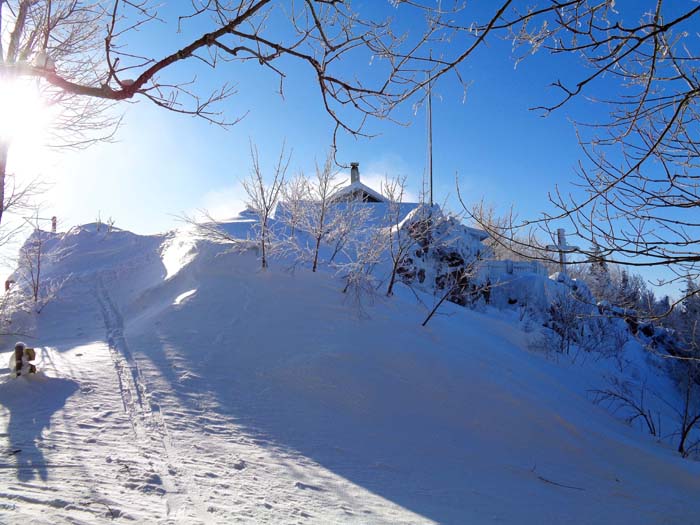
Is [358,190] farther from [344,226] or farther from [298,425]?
[298,425]

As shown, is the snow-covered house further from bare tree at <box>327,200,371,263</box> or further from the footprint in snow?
the footprint in snow

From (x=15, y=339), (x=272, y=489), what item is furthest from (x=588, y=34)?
(x=15, y=339)

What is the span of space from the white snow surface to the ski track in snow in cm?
2

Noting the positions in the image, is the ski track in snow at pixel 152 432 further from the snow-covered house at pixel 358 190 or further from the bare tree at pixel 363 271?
the snow-covered house at pixel 358 190

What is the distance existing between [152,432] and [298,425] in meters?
1.62

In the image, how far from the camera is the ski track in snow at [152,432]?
3.21 m

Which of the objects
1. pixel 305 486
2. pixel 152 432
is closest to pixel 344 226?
pixel 152 432

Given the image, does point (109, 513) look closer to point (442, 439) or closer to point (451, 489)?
point (451, 489)

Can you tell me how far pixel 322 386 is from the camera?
6770mm

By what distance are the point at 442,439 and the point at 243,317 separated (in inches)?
177

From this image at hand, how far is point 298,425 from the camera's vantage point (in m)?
5.52

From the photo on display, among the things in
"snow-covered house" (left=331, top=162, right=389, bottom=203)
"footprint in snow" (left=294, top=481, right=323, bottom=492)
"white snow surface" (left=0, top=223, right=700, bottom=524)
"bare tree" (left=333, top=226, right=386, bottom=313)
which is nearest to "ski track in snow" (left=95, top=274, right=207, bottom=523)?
"white snow surface" (left=0, top=223, right=700, bottom=524)

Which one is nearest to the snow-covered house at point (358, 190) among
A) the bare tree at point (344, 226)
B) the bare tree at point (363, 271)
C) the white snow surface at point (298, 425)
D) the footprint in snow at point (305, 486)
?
the bare tree at point (344, 226)

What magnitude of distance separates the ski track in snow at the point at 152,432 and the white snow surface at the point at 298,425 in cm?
2
